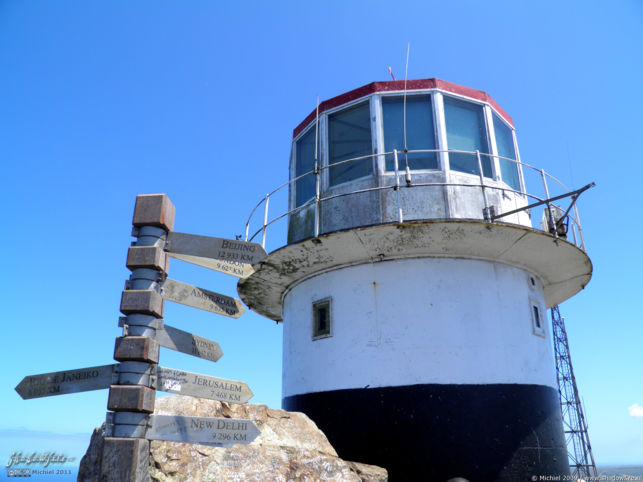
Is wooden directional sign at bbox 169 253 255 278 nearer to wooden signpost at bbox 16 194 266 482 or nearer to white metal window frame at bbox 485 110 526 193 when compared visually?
wooden signpost at bbox 16 194 266 482

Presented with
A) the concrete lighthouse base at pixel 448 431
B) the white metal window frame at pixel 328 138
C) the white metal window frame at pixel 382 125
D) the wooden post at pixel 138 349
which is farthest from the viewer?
the white metal window frame at pixel 328 138

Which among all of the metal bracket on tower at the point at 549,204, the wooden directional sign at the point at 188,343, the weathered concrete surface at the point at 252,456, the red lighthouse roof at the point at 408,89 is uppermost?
the red lighthouse roof at the point at 408,89

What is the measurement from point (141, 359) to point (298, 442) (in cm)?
361

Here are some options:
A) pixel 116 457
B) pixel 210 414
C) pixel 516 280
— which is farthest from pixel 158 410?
pixel 516 280

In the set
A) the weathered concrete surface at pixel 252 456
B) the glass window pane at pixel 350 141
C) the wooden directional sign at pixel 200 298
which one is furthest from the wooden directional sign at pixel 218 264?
the glass window pane at pixel 350 141

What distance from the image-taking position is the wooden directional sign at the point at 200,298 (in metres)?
4.48

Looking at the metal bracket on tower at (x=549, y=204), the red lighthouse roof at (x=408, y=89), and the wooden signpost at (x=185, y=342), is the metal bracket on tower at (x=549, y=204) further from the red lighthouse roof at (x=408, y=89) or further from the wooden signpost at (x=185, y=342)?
the wooden signpost at (x=185, y=342)

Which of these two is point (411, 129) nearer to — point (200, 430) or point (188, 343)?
point (188, 343)

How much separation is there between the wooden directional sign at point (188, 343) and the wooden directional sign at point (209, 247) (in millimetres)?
715

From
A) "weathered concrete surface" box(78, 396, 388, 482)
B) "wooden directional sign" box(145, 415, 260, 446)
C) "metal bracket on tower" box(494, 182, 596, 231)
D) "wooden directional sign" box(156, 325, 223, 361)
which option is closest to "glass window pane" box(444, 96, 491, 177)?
"metal bracket on tower" box(494, 182, 596, 231)

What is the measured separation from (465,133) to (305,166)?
3.61m

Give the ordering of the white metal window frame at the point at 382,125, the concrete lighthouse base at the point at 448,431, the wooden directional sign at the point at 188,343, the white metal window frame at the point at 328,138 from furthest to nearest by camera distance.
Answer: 1. the white metal window frame at the point at 328,138
2. the white metal window frame at the point at 382,125
3. the concrete lighthouse base at the point at 448,431
4. the wooden directional sign at the point at 188,343

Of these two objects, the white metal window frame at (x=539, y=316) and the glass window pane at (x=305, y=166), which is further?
the glass window pane at (x=305, y=166)

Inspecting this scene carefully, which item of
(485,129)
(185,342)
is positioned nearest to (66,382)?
(185,342)
